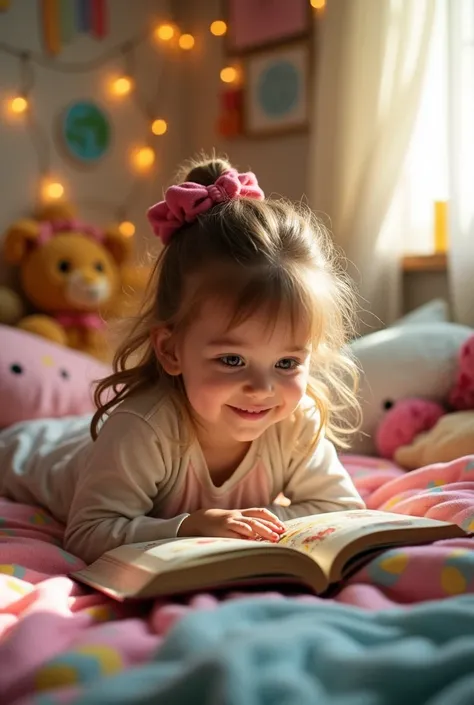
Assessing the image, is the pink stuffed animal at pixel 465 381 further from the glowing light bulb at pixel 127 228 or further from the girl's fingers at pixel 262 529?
the glowing light bulb at pixel 127 228

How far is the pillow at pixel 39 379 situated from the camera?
1.76 metres

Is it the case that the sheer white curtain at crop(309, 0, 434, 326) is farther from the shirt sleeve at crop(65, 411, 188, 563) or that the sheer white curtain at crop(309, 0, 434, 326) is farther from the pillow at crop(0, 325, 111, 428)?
the shirt sleeve at crop(65, 411, 188, 563)

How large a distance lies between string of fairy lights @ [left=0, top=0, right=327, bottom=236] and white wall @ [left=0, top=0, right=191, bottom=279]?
1cm

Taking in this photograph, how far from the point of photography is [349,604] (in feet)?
2.71

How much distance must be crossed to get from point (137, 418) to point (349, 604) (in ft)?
1.38

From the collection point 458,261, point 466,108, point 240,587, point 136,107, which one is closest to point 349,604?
point 240,587

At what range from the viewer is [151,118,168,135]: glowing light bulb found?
9.28 feet

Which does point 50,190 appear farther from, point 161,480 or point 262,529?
point 262,529

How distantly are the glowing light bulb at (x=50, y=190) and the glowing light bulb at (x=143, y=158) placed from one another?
328 mm

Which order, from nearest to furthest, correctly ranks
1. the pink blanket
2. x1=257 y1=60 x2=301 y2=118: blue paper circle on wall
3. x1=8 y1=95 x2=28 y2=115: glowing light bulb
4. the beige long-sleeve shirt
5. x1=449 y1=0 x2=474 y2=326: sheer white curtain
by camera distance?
1. the pink blanket
2. the beige long-sleeve shirt
3. x1=449 y1=0 x2=474 y2=326: sheer white curtain
4. x1=8 y1=95 x2=28 y2=115: glowing light bulb
5. x1=257 y1=60 x2=301 y2=118: blue paper circle on wall

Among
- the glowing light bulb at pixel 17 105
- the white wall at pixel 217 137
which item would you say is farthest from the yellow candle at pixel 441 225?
the glowing light bulb at pixel 17 105

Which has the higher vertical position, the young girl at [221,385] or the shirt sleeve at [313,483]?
the young girl at [221,385]

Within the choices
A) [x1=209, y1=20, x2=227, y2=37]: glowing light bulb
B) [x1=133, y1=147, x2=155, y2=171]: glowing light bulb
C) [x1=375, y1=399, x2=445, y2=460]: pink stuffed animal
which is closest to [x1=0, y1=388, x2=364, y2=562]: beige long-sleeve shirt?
[x1=375, y1=399, x2=445, y2=460]: pink stuffed animal

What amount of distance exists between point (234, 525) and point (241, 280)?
0.30 meters
